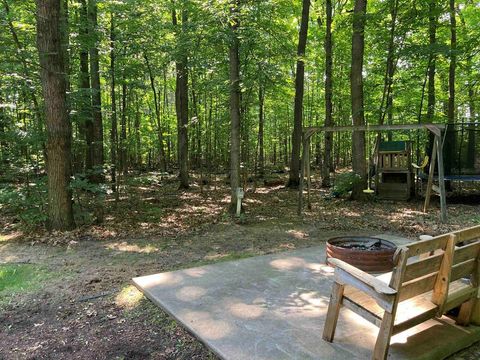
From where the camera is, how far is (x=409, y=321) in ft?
8.56

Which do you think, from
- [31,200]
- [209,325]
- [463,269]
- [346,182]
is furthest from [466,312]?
[346,182]

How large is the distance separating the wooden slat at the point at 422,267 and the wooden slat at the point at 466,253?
0.19 metres

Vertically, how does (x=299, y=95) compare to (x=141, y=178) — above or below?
above

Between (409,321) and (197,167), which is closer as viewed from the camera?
(409,321)

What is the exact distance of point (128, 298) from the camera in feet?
13.6

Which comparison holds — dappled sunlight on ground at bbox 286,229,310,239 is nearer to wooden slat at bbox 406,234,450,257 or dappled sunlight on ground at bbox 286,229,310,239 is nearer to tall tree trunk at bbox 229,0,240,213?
tall tree trunk at bbox 229,0,240,213

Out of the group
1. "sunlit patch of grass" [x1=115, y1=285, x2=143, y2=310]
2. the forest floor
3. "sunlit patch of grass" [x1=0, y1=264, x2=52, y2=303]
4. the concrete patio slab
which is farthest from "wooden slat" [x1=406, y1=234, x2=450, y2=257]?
"sunlit patch of grass" [x1=0, y1=264, x2=52, y2=303]

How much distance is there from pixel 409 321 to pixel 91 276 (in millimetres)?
3891

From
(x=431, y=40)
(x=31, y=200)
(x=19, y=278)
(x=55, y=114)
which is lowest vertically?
(x=19, y=278)

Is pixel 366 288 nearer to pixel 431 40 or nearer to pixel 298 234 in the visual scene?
pixel 298 234

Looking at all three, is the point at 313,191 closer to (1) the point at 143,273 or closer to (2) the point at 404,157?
(2) the point at 404,157

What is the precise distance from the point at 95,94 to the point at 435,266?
8295 millimetres

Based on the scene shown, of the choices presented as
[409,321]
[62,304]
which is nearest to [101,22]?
[62,304]

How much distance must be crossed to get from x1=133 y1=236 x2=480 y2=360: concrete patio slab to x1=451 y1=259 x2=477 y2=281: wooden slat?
1.66ft
